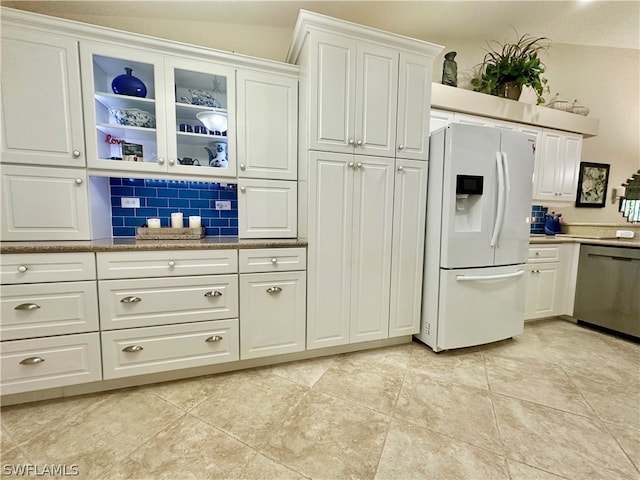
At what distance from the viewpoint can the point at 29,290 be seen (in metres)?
1.43

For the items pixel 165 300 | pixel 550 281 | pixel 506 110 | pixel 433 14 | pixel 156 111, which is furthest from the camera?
pixel 550 281

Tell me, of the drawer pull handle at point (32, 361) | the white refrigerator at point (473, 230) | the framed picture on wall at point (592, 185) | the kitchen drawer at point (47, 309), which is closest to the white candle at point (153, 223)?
the kitchen drawer at point (47, 309)

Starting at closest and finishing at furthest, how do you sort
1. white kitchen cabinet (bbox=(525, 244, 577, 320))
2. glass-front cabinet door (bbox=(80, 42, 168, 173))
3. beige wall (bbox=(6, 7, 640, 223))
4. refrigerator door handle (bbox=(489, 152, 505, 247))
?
glass-front cabinet door (bbox=(80, 42, 168, 173)), refrigerator door handle (bbox=(489, 152, 505, 247)), white kitchen cabinet (bbox=(525, 244, 577, 320)), beige wall (bbox=(6, 7, 640, 223))

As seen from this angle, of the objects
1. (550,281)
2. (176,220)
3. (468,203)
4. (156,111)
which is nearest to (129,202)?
(176,220)

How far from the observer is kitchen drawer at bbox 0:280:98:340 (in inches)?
55.4

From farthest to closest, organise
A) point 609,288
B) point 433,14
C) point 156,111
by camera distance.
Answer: point 609,288, point 433,14, point 156,111

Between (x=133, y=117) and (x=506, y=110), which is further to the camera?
(x=506, y=110)

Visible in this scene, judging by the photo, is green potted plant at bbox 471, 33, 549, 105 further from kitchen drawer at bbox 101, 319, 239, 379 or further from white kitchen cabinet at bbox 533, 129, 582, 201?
kitchen drawer at bbox 101, 319, 239, 379

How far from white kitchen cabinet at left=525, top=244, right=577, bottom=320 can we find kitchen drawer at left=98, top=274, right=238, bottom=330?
2902mm

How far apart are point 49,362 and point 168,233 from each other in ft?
3.15

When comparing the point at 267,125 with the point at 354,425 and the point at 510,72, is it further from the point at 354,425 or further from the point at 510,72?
the point at 510,72

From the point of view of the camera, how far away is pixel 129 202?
6.74 feet

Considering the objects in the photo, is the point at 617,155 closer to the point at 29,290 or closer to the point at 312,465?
the point at 312,465

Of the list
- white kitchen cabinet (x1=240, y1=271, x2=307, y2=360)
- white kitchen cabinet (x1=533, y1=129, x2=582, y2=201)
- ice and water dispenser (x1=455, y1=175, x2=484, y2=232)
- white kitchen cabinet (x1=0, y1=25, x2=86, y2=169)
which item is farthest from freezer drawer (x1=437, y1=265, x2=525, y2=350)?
white kitchen cabinet (x1=0, y1=25, x2=86, y2=169)
